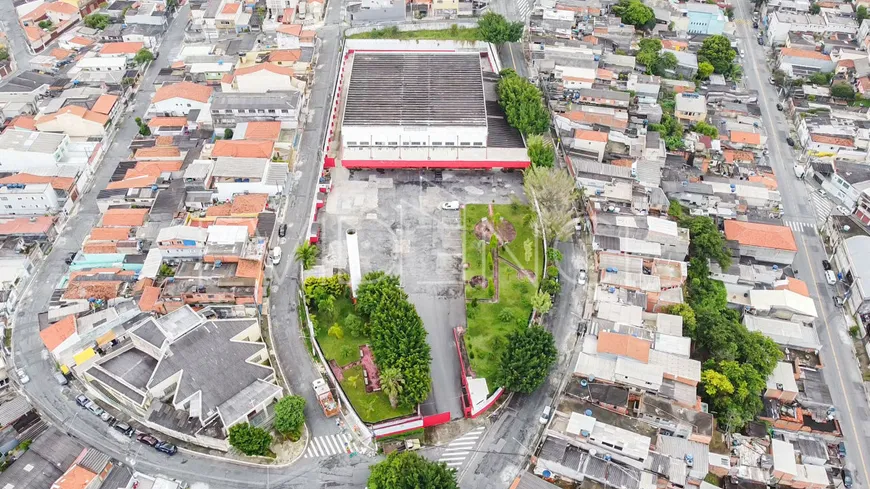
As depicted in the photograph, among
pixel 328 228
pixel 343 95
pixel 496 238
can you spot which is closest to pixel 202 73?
pixel 343 95

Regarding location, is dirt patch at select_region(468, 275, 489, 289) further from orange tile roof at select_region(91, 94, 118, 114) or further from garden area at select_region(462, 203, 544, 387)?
orange tile roof at select_region(91, 94, 118, 114)

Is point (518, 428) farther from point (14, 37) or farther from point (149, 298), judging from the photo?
point (14, 37)

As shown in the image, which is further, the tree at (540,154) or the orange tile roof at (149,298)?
the tree at (540,154)

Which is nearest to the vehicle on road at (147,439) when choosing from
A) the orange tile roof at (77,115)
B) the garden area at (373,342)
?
the garden area at (373,342)

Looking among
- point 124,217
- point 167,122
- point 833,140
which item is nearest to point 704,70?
point 833,140

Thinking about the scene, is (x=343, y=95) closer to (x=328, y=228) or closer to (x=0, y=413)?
(x=328, y=228)

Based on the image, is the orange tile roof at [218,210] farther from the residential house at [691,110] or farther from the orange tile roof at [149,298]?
the residential house at [691,110]
